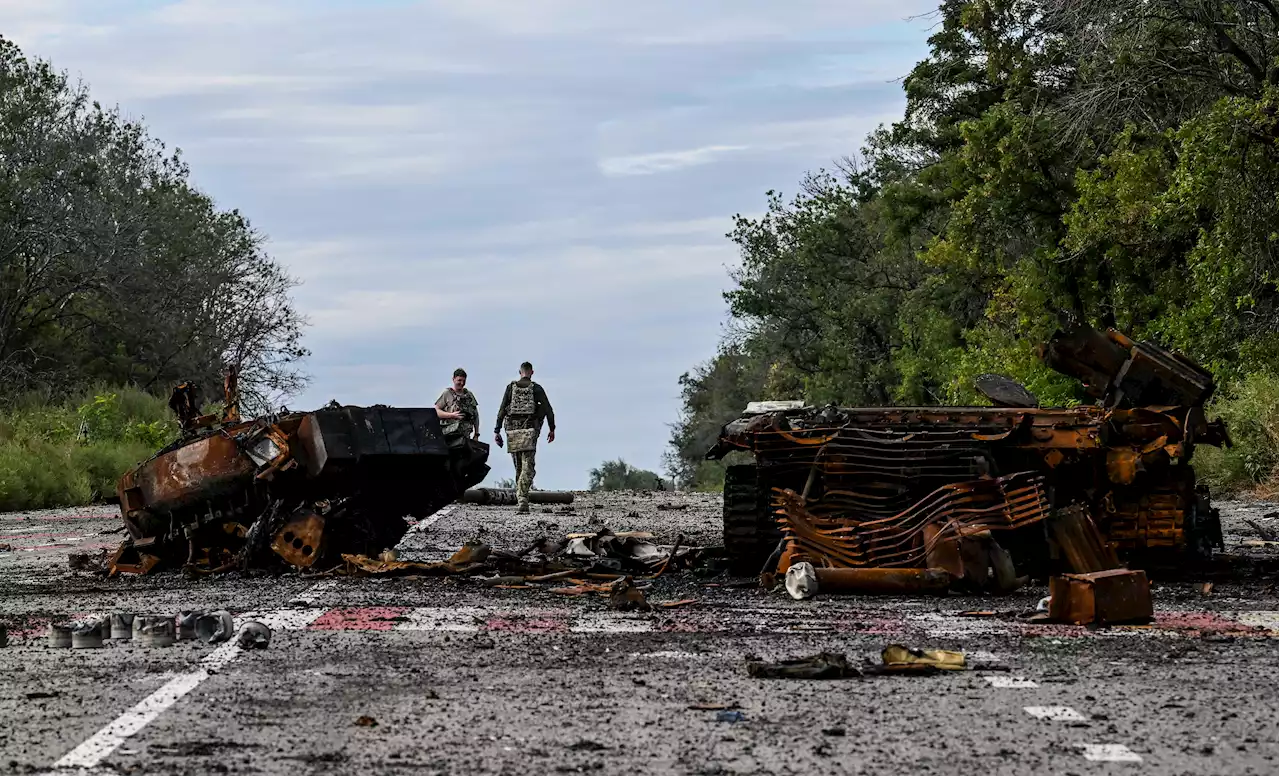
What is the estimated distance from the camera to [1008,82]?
44.0m

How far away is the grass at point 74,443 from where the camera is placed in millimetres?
33344

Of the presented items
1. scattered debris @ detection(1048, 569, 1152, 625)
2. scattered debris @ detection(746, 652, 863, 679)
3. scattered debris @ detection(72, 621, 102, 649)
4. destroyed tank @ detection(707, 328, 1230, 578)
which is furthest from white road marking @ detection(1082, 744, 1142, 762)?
destroyed tank @ detection(707, 328, 1230, 578)

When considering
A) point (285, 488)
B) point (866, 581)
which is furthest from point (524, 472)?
point (866, 581)

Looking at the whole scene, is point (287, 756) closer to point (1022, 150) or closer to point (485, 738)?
point (485, 738)

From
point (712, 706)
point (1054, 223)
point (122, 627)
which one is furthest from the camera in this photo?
point (1054, 223)

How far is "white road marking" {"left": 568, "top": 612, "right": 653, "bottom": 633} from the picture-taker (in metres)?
11.2

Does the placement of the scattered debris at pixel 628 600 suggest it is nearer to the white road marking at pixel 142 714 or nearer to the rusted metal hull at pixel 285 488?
the white road marking at pixel 142 714

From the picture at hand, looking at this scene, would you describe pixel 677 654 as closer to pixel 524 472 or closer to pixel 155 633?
pixel 155 633

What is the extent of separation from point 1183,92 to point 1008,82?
9802 mm

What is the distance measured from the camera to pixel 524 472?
25.8 meters

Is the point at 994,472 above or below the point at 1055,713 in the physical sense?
above

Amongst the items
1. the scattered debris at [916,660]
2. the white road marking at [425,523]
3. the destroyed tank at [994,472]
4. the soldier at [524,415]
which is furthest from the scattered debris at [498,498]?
the scattered debris at [916,660]

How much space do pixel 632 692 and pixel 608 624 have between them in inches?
124

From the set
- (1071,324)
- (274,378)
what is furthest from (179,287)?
(1071,324)
